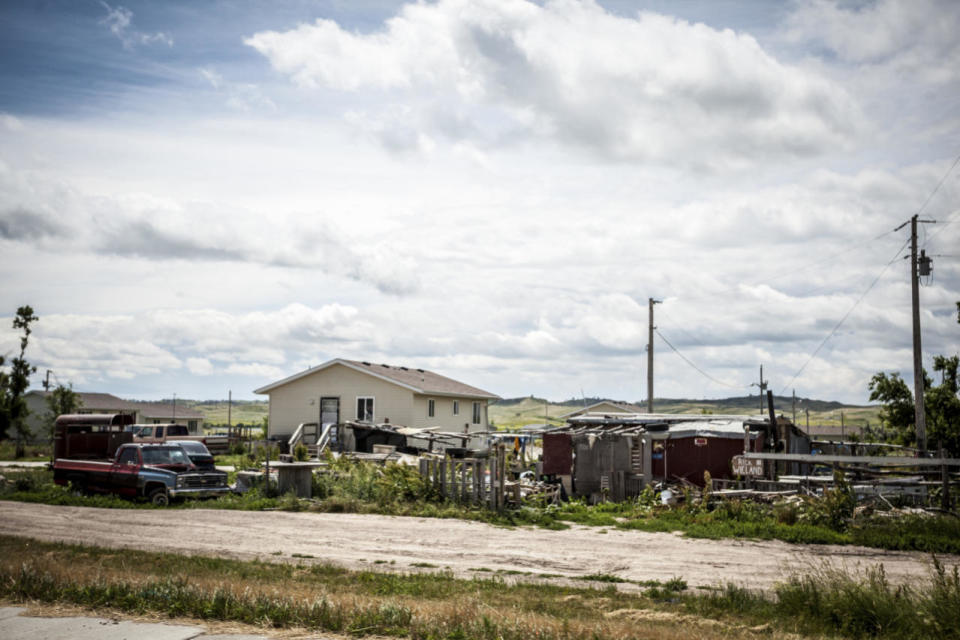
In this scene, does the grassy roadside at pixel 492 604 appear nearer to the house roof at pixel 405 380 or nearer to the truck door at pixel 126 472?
the truck door at pixel 126 472

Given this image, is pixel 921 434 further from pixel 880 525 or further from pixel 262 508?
pixel 262 508

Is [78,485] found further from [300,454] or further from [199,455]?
[300,454]

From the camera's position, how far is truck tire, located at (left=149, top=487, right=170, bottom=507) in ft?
75.8

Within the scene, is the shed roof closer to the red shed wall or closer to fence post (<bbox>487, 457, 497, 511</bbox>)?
the red shed wall

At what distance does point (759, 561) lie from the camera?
15.0 metres

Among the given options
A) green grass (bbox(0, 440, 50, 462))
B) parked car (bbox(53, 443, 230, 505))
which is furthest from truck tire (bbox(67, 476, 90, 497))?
green grass (bbox(0, 440, 50, 462))

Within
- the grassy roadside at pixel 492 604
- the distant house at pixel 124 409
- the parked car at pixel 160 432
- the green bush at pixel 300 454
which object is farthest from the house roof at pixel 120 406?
the grassy roadside at pixel 492 604

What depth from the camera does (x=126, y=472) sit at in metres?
23.5

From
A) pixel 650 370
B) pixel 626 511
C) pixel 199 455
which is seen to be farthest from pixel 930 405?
pixel 199 455

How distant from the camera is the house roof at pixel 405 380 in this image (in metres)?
41.7

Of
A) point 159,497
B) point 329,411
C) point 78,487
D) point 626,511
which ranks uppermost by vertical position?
point 329,411

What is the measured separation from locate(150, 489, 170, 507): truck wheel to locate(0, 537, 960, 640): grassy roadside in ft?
37.1

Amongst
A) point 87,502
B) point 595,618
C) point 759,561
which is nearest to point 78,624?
point 595,618

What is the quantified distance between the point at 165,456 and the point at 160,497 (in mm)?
1436
